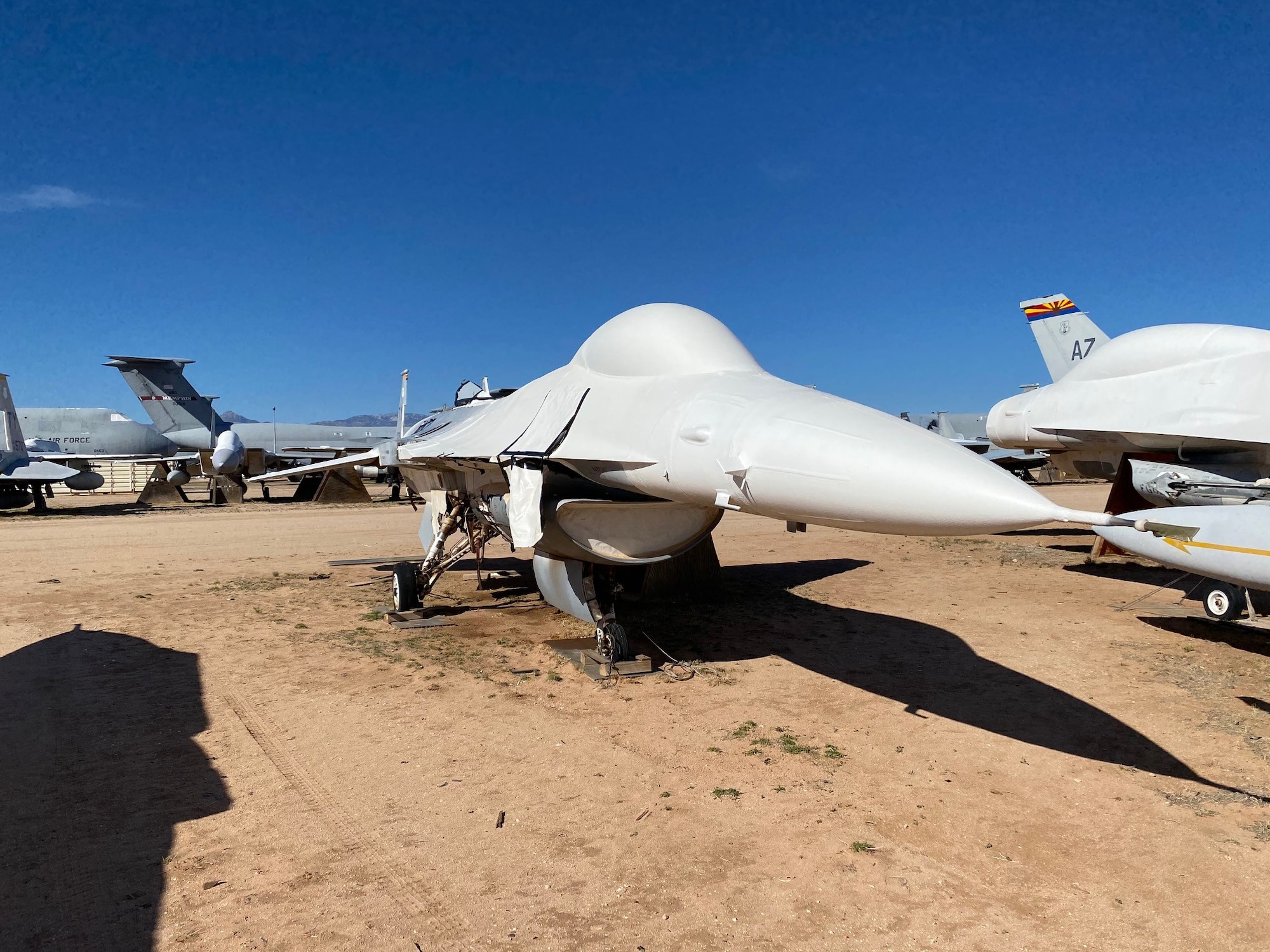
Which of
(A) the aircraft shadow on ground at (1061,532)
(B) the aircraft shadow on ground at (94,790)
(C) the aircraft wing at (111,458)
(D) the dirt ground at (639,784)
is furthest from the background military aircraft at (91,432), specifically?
(A) the aircraft shadow on ground at (1061,532)

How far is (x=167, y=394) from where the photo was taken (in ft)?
107

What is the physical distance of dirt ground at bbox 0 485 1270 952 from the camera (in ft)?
9.95

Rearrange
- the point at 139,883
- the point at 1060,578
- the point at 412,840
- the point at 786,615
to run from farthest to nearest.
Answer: the point at 1060,578
the point at 786,615
the point at 412,840
the point at 139,883

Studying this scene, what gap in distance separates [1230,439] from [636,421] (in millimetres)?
8666

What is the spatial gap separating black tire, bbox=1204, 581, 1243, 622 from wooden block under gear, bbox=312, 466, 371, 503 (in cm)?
2398

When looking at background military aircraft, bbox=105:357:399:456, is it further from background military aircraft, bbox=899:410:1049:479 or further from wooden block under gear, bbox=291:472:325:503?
background military aircraft, bbox=899:410:1049:479

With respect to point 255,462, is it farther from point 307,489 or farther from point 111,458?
point 111,458

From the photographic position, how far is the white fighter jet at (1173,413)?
9227 millimetres

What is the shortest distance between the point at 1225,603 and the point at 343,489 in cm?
2647

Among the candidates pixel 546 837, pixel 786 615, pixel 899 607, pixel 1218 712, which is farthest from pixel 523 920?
pixel 899 607

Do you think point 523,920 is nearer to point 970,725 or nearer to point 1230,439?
point 970,725

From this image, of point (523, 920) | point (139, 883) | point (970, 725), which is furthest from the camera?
point (970, 725)

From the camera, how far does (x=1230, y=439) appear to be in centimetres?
927

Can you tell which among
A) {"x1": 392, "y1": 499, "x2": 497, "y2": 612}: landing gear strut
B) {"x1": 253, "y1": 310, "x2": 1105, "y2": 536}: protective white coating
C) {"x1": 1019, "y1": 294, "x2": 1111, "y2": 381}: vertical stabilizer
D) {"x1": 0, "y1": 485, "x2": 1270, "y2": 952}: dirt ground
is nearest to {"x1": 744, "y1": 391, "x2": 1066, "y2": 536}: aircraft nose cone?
{"x1": 253, "y1": 310, "x2": 1105, "y2": 536}: protective white coating
